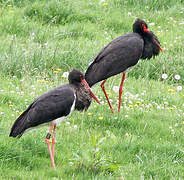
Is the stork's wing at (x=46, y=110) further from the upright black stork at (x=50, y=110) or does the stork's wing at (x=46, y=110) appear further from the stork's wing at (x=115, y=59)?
the stork's wing at (x=115, y=59)

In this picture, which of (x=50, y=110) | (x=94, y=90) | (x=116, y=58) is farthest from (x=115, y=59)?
(x=50, y=110)

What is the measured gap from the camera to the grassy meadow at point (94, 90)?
532 cm

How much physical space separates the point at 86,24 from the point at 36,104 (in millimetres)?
4977

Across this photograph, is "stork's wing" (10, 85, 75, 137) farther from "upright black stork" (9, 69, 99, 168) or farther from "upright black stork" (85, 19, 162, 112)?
"upright black stork" (85, 19, 162, 112)

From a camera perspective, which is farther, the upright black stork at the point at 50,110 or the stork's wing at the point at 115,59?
the stork's wing at the point at 115,59

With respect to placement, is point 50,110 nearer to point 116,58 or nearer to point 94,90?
point 116,58

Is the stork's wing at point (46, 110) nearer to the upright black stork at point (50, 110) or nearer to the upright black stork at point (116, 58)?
the upright black stork at point (50, 110)

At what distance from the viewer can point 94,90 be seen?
7.99 meters

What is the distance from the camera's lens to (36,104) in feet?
18.2

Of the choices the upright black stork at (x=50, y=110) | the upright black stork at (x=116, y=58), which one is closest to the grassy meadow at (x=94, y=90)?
the upright black stork at (x=50, y=110)

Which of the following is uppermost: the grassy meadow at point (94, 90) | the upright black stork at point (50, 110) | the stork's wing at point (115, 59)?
the upright black stork at point (50, 110)

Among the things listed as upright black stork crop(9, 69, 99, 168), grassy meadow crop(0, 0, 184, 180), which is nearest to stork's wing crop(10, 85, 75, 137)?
upright black stork crop(9, 69, 99, 168)

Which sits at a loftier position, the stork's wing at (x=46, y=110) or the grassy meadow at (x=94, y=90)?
the stork's wing at (x=46, y=110)

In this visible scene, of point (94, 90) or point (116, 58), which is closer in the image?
point (116, 58)
